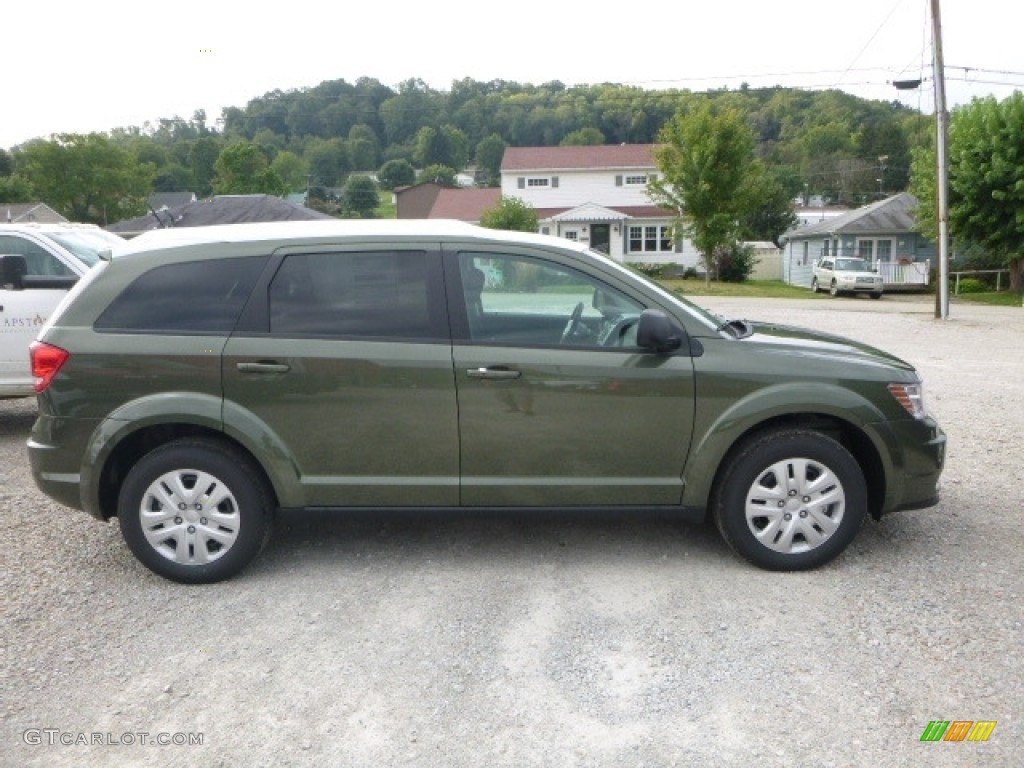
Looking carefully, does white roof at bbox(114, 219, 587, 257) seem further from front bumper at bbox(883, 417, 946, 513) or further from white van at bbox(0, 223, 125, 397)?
white van at bbox(0, 223, 125, 397)

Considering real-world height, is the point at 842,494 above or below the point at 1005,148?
→ below

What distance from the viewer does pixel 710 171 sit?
35594 millimetres

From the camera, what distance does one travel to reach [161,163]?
82438 millimetres

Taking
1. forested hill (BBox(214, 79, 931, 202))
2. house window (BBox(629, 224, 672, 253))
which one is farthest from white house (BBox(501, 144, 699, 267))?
forested hill (BBox(214, 79, 931, 202))

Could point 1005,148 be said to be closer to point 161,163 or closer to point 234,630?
point 234,630

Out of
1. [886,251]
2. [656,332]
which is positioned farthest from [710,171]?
[656,332]

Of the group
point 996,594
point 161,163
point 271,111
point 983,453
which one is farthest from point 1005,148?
point 161,163

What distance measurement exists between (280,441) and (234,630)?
37.9 inches

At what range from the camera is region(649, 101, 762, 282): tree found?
35406 millimetres

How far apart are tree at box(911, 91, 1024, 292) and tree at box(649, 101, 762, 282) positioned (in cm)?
722

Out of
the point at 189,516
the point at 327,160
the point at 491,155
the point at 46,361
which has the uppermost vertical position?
the point at 491,155

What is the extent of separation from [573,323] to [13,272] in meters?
5.64

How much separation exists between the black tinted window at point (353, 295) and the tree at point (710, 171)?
107ft

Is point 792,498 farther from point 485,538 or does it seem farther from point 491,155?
point 491,155
